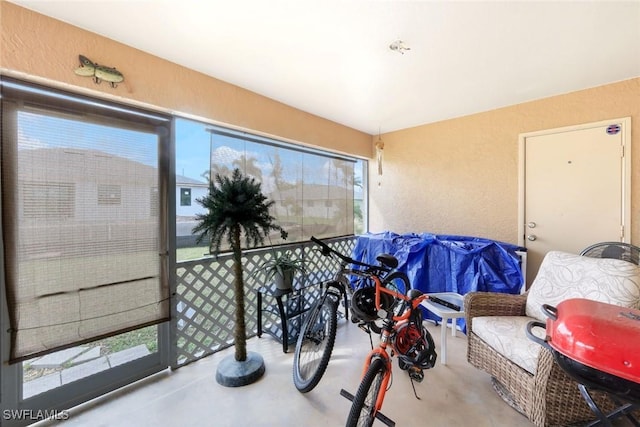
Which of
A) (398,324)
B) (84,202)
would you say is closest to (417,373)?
(398,324)

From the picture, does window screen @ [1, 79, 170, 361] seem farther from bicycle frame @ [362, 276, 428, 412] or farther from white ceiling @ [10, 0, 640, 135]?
bicycle frame @ [362, 276, 428, 412]

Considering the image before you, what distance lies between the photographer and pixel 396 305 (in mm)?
1616

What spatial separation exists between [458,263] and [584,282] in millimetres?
943

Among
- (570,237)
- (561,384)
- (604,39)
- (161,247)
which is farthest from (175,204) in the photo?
(570,237)

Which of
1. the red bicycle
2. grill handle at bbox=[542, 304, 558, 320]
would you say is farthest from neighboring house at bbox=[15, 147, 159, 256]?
grill handle at bbox=[542, 304, 558, 320]

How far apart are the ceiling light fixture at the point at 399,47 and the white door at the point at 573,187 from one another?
2.02 m

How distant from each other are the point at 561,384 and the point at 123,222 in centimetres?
298

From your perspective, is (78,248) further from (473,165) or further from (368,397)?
(473,165)

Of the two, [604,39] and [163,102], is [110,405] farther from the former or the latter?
[604,39]

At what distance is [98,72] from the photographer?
1.65 m

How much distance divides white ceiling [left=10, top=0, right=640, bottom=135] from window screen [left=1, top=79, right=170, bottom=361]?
0.55m

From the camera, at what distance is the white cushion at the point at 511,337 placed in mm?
1553

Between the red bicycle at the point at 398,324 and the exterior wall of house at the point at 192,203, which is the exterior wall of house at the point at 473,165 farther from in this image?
the exterior wall of house at the point at 192,203

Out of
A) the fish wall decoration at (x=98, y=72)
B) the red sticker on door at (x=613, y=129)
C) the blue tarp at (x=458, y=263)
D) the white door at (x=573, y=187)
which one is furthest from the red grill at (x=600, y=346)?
the fish wall decoration at (x=98, y=72)
